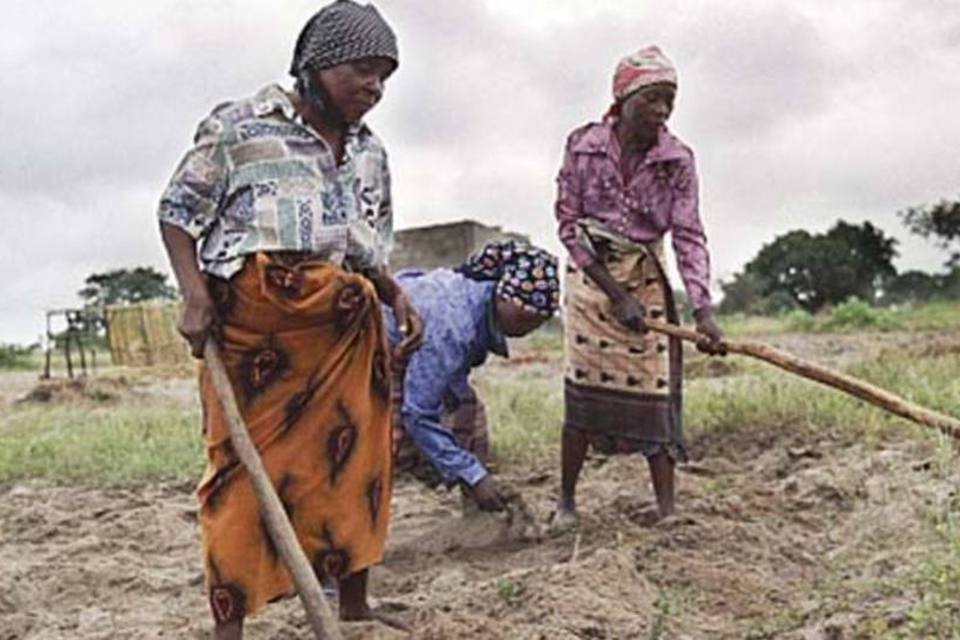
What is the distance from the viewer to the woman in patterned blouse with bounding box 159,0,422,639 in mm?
3088

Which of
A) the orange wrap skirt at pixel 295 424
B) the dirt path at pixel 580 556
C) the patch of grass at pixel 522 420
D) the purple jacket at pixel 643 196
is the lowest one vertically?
the dirt path at pixel 580 556

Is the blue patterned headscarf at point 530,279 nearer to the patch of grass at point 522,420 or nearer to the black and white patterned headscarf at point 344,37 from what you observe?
the black and white patterned headscarf at point 344,37

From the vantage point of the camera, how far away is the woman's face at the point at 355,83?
124 inches

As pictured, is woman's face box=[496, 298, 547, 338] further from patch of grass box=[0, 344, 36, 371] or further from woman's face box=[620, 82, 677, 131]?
patch of grass box=[0, 344, 36, 371]

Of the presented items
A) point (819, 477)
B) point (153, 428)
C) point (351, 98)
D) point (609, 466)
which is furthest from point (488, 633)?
point (153, 428)

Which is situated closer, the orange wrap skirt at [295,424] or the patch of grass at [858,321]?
the orange wrap skirt at [295,424]

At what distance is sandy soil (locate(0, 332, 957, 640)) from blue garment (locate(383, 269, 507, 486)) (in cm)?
37

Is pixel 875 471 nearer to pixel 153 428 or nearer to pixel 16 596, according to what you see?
pixel 16 596

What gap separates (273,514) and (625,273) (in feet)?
6.78

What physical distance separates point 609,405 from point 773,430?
2.00 m

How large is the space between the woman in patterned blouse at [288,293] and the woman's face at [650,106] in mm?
1425

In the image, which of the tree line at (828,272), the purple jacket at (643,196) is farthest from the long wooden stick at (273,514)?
the tree line at (828,272)

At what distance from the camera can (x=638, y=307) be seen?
4.61 metres

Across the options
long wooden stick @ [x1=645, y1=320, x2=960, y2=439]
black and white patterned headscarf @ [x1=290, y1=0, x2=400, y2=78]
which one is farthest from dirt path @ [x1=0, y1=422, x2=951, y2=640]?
black and white patterned headscarf @ [x1=290, y1=0, x2=400, y2=78]
